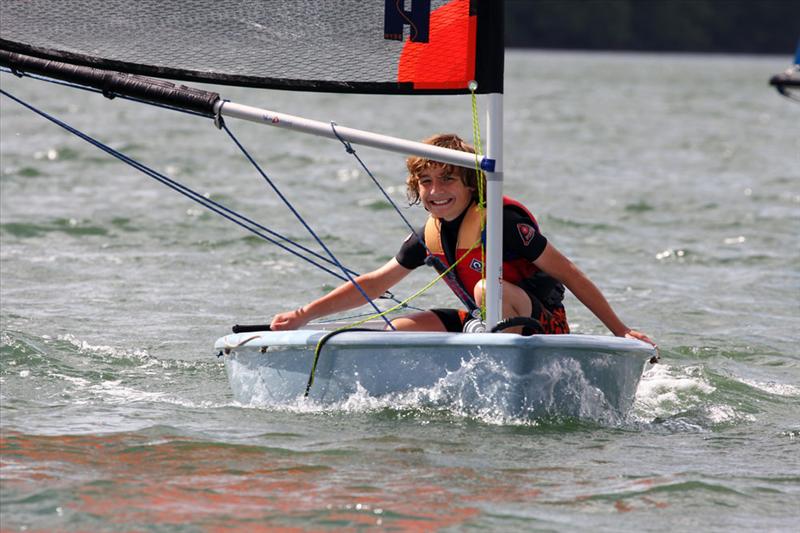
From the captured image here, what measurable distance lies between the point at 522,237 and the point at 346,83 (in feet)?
2.79

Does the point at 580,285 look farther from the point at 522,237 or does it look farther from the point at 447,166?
the point at 447,166

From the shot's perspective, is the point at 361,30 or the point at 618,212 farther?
the point at 618,212

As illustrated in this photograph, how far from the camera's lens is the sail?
4773mm

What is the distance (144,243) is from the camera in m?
9.38

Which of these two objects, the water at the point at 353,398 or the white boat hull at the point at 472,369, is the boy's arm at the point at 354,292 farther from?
the water at the point at 353,398

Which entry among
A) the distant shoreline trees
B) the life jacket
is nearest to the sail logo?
the life jacket

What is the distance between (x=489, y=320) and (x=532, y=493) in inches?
30.1

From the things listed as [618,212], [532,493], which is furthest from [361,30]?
[618,212]

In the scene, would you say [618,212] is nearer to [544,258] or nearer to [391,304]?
[391,304]

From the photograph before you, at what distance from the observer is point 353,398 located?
4887 mm

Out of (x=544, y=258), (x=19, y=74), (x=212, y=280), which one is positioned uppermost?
(x=19, y=74)

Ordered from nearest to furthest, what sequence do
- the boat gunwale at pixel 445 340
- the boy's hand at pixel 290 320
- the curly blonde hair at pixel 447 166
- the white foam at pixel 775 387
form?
the boat gunwale at pixel 445 340 → the curly blonde hair at pixel 447 166 → the boy's hand at pixel 290 320 → the white foam at pixel 775 387

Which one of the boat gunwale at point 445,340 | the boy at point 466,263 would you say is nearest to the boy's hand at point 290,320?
the boy at point 466,263

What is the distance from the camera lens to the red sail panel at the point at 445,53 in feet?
15.6
